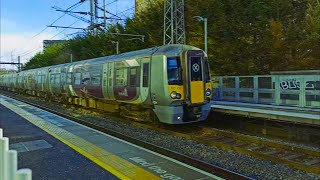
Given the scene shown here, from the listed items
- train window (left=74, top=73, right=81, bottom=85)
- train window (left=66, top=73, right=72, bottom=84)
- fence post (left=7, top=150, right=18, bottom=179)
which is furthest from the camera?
train window (left=66, top=73, right=72, bottom=84)

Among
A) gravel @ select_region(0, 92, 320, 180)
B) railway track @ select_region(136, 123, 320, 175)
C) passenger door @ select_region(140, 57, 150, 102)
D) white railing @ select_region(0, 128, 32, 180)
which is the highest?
passenger door @ select_region(140, 57, 150, 102)

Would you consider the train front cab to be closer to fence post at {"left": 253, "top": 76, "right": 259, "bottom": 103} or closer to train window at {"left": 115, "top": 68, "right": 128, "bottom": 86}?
train window at {"left": 115, "top": 68, "right": 128, "bottom": 86}

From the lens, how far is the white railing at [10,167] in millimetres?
2025

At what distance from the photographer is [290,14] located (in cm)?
2398

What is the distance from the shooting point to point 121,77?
13570 mm

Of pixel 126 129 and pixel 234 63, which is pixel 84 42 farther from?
pixel 126 129

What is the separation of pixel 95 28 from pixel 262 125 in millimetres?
36755

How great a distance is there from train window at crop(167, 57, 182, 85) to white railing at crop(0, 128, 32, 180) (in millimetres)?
8594

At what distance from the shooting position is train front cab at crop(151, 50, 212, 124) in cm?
1088

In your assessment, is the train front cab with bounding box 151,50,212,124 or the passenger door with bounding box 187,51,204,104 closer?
the train front cab with bounding box 151,50,212,124

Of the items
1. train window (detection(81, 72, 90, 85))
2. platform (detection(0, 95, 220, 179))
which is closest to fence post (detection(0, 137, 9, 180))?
platform (detection(0, 95, 220, 179))

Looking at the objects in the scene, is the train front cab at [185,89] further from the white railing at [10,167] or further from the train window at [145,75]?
the white railing at [10,167]

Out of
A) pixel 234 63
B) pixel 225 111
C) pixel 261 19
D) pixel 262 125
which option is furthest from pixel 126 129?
pixel 261 19

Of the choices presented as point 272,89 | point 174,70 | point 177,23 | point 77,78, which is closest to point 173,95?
point 174,70
